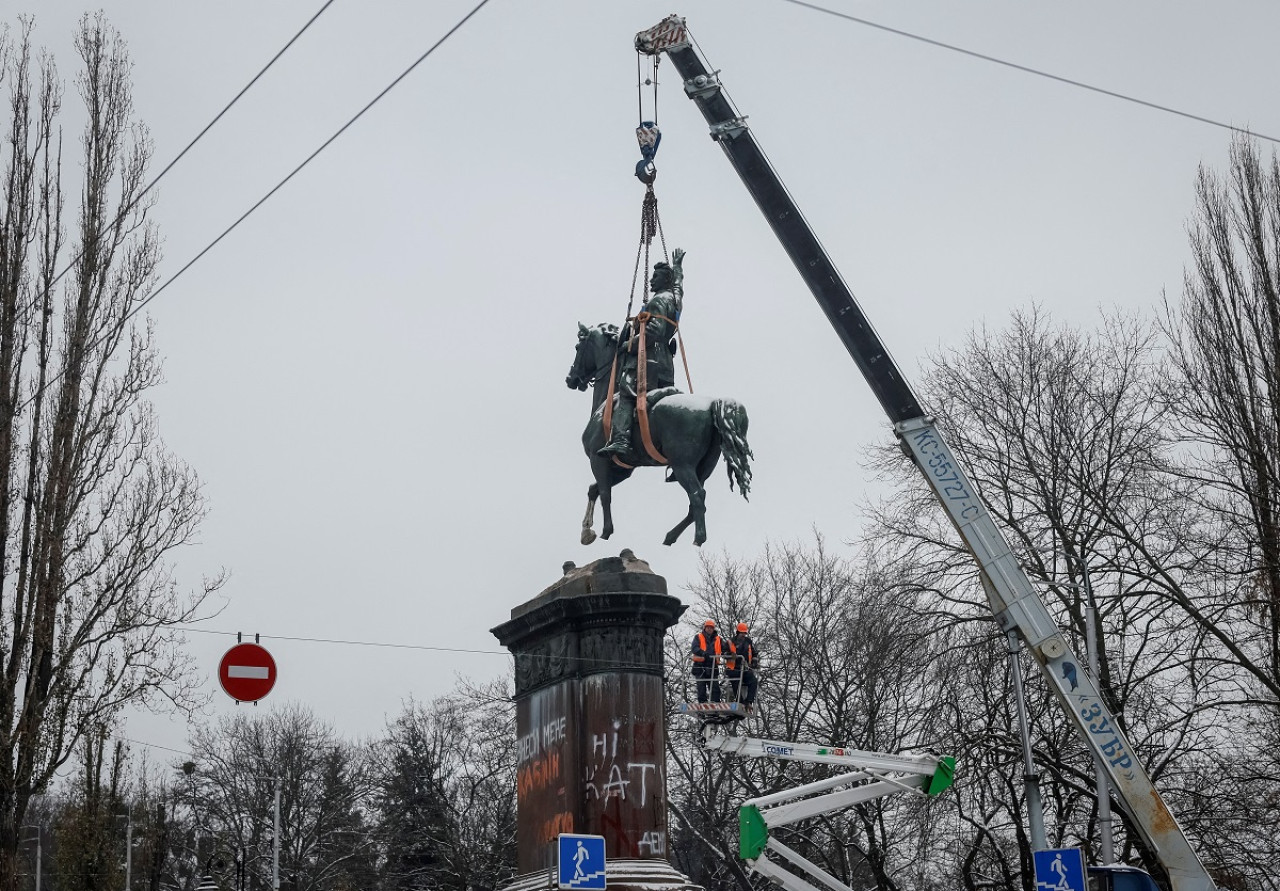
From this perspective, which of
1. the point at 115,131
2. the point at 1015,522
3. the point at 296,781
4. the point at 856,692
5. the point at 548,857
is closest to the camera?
the point at 548,857

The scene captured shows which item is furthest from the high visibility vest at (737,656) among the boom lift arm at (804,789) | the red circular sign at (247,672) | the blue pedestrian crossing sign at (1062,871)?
the red circular sign at (247,672)

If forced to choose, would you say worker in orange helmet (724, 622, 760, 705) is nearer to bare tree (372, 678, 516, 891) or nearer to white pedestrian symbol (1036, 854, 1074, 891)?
white pedestrian symbol (1036, 854, 1074, 891)

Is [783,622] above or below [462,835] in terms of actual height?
above

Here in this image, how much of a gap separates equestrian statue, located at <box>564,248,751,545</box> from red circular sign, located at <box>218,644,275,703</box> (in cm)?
383

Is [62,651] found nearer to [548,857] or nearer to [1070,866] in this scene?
[548,857]

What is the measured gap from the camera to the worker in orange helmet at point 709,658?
61.2 ft

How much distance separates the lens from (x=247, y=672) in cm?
1716

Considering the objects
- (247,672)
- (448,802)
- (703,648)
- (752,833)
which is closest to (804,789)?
(752,833)

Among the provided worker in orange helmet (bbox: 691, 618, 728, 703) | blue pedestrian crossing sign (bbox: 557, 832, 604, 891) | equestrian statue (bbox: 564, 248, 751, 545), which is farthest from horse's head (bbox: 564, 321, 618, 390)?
blue pedestrian crossing sign (bbox: 557, 832, 604, 891)

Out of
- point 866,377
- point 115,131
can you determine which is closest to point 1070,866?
point 866,377

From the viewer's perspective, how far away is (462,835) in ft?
172

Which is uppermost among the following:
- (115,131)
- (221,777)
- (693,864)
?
(115,131)

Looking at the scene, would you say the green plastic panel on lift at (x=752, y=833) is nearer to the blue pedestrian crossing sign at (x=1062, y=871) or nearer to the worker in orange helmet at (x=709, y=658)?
the worker in orange helmet at (x=709, y=658)

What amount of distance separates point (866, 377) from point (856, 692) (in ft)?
74.4
